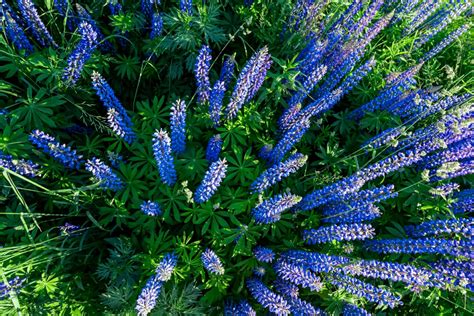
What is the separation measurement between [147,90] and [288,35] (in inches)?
56.2

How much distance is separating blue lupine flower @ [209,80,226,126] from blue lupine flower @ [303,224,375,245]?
3.85 feet

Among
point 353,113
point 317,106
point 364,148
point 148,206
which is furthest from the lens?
point 353,113

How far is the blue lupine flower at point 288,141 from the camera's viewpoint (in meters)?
2.96

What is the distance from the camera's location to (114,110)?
268 cm

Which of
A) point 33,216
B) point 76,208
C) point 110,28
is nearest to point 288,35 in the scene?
point 110,28

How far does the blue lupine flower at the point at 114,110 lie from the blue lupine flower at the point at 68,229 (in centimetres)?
79

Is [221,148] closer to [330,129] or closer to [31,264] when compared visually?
[330,129]

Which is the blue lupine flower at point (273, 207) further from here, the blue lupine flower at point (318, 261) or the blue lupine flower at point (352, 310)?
the blue lupine flower at point (352, 310)

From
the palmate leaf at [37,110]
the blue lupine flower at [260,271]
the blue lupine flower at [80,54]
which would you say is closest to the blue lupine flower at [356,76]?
the blue lupine flower at [260,271]

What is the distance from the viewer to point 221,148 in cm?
312

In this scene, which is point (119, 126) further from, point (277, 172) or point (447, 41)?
point (447, 41)

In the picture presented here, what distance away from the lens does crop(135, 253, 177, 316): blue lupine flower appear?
238 cm

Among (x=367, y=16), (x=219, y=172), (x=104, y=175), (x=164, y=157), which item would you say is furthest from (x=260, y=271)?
(x=367, y=16)

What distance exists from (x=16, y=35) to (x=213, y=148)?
183 cm
